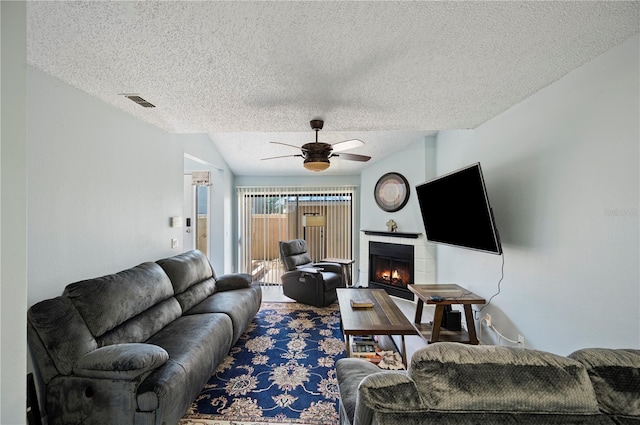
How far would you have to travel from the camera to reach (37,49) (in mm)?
1584

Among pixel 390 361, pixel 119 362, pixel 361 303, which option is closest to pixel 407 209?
pixel 361 303

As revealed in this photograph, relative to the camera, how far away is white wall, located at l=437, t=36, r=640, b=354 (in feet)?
4.87

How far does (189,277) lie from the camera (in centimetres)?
297

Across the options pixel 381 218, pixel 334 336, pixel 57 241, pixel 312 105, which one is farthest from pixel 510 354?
pixel 381 218

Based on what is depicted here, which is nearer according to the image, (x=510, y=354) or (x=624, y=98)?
(x=510, y=354)

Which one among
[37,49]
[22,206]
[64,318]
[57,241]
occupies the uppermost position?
[37,49]

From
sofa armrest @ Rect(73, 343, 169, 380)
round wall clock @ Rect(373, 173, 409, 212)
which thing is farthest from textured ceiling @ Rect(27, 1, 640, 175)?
round wall clock @ Rect(373, 173, 409, 212)

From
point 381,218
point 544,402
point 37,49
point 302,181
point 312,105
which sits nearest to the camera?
point 544,402

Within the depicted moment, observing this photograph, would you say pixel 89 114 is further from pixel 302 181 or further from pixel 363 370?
pixel 302 181

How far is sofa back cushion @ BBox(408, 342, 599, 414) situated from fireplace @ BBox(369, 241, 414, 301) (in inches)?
147

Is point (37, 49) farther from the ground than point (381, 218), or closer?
farther from the ground

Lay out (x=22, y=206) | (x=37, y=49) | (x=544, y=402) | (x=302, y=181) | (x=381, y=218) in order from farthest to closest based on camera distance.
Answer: (x=302, y=181) → (x=381, y=218) → (x=37, y=49) → (x=22, y=206) → (x=544, y=402)

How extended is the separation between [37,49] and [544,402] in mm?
2913

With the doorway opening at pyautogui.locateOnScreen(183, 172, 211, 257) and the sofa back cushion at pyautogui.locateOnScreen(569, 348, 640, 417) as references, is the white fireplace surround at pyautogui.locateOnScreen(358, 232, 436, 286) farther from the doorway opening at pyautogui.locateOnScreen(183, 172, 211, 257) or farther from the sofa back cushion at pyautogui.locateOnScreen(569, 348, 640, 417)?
the doorway opening at pyautogui.locateOnScreen(183, 172, 211, 257)
